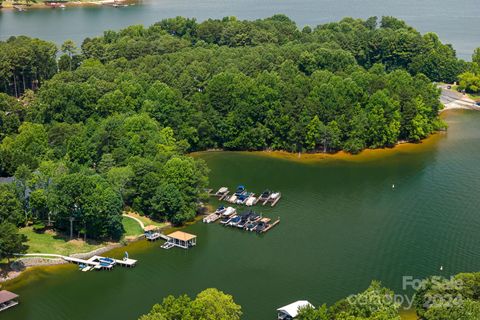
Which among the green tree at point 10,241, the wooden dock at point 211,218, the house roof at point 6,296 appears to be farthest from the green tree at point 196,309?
the wooden dock at point 211,218

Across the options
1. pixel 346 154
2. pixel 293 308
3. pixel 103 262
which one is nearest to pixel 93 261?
pixel 103 262

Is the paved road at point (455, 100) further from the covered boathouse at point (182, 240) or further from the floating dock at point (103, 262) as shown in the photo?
the floating dock at point (103, 262)

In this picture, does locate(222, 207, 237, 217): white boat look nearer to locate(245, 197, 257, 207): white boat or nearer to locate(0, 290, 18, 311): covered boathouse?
locate(245, 197, 257, 207): white boat

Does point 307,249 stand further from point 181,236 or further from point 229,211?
point 181,236

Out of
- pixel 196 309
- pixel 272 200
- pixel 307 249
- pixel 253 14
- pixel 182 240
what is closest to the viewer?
pixel 196 309

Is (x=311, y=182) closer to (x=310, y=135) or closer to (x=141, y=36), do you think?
(x=310, y=135)

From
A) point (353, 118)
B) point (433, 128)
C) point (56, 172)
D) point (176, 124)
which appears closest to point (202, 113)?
point (176, 124)
